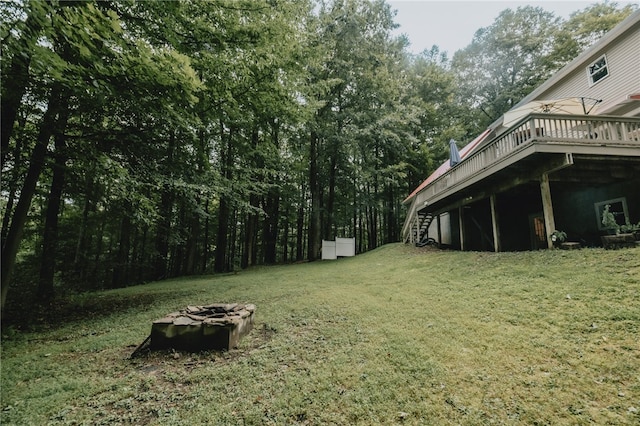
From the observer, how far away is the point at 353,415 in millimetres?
2549

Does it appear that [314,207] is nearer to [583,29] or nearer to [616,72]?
[616,72]

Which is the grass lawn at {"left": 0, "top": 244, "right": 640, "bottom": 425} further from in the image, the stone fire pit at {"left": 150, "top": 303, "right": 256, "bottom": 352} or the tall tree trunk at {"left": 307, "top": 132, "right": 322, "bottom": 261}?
the tall tree trunk at {"left": 307, "top": 132, "right": 322, "bottom": 261}

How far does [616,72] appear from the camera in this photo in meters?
9.22

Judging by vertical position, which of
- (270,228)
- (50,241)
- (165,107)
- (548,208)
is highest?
(165,107)

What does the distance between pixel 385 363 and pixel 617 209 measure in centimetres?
1035

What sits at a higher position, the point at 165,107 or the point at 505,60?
the point at 505,60

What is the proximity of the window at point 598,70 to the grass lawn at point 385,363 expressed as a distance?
7688 mm

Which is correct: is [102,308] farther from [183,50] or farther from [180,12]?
Result: [180,12]

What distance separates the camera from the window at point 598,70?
31.6 feet

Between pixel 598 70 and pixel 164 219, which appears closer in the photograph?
pixel 164 219

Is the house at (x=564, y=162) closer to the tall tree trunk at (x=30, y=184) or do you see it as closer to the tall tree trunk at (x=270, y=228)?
the tall tree trunk at (x=30, y=184)

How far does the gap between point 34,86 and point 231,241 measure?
23.1m

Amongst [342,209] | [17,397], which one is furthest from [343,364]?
[342,209]

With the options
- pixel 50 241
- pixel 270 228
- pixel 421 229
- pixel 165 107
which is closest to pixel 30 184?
pixel 165 107
